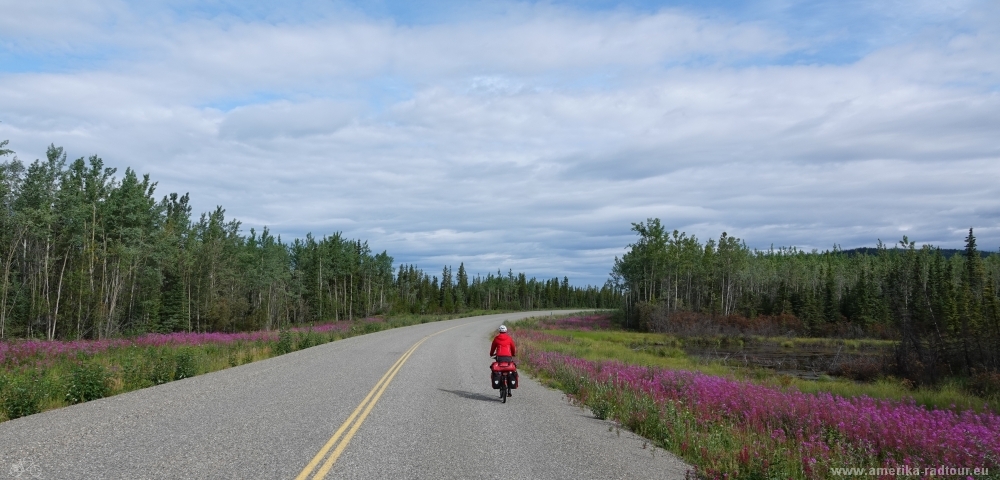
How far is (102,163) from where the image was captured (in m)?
50.8

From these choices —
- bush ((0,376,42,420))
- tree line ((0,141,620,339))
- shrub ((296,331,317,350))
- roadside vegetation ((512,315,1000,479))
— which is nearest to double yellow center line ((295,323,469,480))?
roadside vegetation ((512,315,1000,479))

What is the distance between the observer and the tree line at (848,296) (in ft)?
78.6

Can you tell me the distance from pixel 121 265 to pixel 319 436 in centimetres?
4246

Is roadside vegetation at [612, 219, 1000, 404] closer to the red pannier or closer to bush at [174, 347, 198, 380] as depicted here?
the red pannier

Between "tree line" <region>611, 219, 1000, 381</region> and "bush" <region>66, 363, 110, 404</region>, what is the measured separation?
90.9 ft

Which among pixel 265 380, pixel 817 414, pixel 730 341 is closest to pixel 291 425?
pixel 265 380

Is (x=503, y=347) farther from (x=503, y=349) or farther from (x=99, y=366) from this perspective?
(x=99, y=366)

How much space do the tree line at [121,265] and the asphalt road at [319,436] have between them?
88.0 feet

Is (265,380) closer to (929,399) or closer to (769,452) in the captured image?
(769,452)

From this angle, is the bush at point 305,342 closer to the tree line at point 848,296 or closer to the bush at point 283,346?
the bush at point 283,346

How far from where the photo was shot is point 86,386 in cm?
1180

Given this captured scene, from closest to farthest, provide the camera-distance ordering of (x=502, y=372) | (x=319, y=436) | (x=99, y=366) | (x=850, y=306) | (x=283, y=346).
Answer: (x=319, y=436), (x=502, y=372), (x=99, y=366), (x=283, y=346), (x=850, y=306)

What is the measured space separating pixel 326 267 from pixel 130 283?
34254 millimetres

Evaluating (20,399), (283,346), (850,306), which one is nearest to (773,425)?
(20,399)
